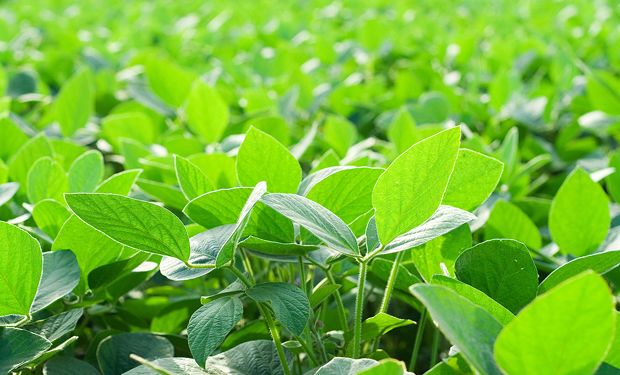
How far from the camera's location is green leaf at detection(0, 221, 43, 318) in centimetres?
86

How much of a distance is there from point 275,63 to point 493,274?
1.59 m

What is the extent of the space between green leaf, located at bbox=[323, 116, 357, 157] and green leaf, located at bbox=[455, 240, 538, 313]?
715 mm

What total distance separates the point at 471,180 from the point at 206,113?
77cm

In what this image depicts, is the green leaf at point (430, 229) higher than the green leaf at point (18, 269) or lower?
higher

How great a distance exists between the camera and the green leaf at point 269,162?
0.95 m

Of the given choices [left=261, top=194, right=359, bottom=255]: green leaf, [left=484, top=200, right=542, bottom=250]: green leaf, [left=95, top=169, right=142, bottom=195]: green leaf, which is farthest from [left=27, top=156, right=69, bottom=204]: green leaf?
[left=484, top=200, right=542, bottom=250]: green leaf

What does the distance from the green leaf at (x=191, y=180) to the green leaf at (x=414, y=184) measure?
0.27m

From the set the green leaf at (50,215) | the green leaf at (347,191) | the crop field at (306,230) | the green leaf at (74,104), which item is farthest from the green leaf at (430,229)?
the green leaf at (74,104)

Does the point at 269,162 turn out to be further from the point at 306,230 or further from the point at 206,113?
A: the point at 206,113

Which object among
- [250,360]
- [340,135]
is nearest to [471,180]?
[250,360]

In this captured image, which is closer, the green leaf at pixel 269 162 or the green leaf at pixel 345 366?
the green leaf at pixel 345 366

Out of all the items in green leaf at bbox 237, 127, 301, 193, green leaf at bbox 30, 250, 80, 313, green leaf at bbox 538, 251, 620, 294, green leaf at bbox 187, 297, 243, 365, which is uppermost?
green leaf at bbox 237, 127, 301, 193

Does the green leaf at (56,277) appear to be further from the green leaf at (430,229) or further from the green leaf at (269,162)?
the green leaf at (430,229)

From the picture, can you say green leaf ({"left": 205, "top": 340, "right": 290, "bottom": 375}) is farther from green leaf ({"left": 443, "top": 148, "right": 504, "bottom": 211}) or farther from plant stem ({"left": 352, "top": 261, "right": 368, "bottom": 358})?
green leaf ({"left": 443, "top": 148, "right": 504, "bottom": 211})
